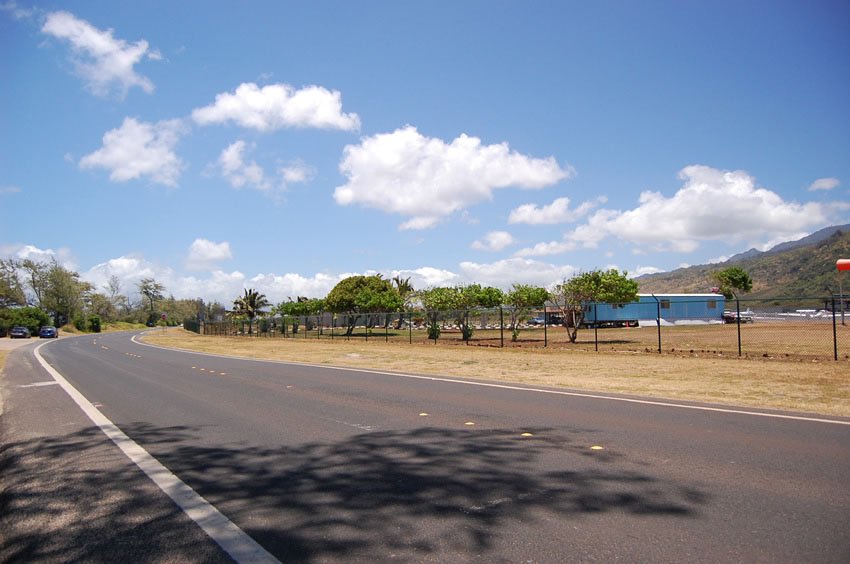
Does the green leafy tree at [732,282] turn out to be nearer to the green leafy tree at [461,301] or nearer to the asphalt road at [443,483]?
the green leafy tree at [461,301]

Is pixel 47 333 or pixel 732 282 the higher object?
pixel 732 282

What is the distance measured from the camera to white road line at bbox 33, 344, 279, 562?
442 cm

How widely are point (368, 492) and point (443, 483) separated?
0.75 m

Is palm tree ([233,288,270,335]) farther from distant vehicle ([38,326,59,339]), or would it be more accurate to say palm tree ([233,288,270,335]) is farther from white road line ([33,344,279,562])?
white road line ([33,344,279,562])

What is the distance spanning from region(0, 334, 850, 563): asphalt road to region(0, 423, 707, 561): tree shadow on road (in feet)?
0.08

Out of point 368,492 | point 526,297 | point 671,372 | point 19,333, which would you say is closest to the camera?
point 368,492

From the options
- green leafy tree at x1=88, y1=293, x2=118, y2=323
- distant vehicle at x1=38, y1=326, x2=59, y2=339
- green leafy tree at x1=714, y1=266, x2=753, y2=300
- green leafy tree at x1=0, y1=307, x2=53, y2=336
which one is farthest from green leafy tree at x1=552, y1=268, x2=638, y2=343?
green leafy tree at x1=88, y1=293, x2=118, y2=323

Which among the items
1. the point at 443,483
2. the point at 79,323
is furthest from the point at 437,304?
the point at 79,323

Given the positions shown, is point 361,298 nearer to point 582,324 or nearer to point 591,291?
point 582,324

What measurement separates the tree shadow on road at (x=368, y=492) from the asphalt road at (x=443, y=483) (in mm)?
24

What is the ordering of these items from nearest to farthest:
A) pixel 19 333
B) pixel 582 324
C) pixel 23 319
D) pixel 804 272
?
pixel 582 324
pixel 19 333
pixel 23 319
pixel 804 272

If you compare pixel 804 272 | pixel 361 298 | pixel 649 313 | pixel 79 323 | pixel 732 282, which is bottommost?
pixel 79 323

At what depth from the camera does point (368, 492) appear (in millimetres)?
5750

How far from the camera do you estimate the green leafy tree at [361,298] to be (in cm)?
6328
